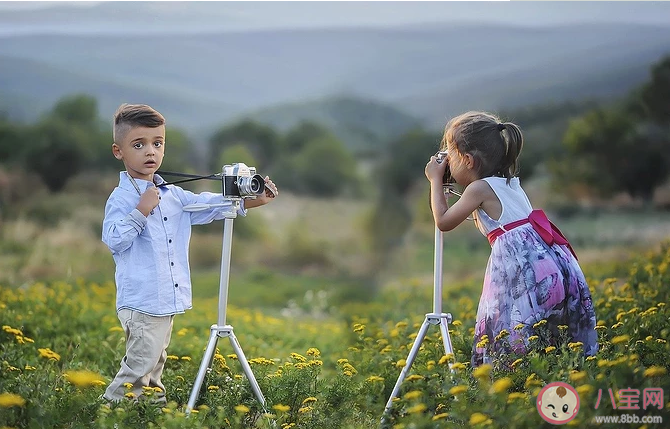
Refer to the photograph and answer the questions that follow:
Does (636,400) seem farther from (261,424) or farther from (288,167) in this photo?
(288,167)

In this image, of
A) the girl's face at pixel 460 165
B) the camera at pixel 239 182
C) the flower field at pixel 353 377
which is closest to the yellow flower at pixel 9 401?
the flower field at pixel 353 377

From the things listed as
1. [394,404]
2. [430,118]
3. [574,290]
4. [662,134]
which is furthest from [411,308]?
[662,134]

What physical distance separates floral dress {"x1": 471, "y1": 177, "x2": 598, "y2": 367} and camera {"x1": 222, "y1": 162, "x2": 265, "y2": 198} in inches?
40.3

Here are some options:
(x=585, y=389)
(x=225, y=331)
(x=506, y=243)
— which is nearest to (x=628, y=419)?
(x=585, y=389)

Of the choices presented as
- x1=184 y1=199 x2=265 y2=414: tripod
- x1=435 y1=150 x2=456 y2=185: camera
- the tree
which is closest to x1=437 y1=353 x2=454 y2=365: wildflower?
x1=184 y1=199 x2=265 y2=414: tripod

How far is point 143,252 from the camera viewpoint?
3777 millimetres

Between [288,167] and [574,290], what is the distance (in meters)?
6.19

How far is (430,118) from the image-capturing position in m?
8.62

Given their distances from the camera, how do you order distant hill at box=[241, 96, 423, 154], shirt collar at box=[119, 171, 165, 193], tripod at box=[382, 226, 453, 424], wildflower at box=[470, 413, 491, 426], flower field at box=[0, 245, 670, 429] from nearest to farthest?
wildflower at box=[470, 413, 491, 426] < flower field at box=[0, 245, 670, 429] < tripod at box=[382, 226, 453, 424] < shirt collar at box=[119, 171, 165, 193] < distant hill at box=[241, 96, 423, 154]

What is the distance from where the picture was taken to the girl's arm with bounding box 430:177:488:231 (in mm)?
3834

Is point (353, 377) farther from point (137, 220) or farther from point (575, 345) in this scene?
point (137, 220)

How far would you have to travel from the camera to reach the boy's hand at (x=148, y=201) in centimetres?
367

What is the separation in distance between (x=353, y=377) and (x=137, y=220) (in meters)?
1.31

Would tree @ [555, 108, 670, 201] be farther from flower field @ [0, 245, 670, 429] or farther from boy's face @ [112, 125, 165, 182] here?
boy's face @ [112, 125, 165, 182]
